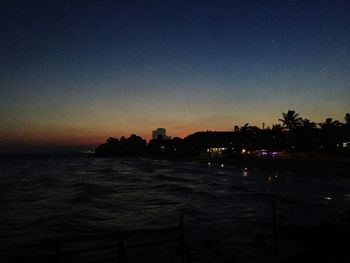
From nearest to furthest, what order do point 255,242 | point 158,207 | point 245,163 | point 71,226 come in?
point 255,242, point 71,226, point 158,207, point 245,163

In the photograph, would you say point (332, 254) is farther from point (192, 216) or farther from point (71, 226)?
point (71, 226)

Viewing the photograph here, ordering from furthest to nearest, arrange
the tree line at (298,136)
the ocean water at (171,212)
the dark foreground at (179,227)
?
the tree line at (298,136), the ocean water at (171,212), the dark foreground at (179,227)

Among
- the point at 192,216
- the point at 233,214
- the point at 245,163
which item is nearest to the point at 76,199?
the point at 192,216

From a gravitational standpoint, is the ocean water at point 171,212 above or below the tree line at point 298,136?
below

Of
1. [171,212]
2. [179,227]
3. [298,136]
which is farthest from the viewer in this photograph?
[298,136]

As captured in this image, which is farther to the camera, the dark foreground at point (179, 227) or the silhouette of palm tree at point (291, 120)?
the silhouette of palm tree at point (291, 120)

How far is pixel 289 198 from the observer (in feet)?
99.3

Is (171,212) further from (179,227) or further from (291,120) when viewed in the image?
(291,120)

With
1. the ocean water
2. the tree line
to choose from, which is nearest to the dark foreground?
the ocean water

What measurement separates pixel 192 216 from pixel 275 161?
172ft

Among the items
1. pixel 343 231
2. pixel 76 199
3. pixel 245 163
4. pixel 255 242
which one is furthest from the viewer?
pixel 245 163

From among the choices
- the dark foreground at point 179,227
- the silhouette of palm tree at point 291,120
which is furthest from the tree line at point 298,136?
the dark foreground at point 179,227

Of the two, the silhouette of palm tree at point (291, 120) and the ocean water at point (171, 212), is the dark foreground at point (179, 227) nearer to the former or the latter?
the ocean water at point (171, 212)

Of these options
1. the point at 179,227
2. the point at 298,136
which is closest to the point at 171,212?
the point at 179,227
